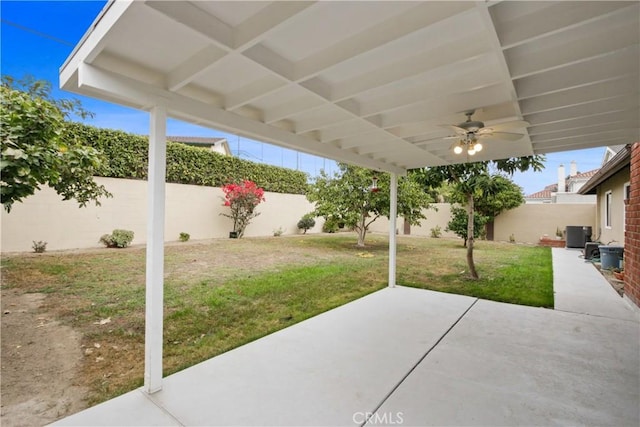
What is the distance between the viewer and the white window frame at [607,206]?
9.77 m

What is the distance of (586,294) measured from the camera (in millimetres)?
5582

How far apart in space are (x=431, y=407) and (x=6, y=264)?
333 inches

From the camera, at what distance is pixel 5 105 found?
2.69m

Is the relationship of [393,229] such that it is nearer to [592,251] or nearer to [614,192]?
[592,251]

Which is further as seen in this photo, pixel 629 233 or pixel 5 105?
pixel 629 233

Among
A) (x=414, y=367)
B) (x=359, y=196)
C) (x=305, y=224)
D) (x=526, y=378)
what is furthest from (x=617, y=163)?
(x=305, y=224)

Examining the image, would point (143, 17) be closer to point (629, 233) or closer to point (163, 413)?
point (163, 413)

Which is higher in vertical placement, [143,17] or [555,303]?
[143,17]

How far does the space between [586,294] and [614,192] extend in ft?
18.5

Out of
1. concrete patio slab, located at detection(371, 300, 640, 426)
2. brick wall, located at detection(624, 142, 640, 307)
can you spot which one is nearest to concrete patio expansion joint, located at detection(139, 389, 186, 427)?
concrete patio slab, located at detection(371, 300, 640, 426)

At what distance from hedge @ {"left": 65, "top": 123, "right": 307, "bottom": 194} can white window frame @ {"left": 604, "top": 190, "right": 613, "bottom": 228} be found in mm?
12247

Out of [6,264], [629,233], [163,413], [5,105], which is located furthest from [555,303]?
[6,264]

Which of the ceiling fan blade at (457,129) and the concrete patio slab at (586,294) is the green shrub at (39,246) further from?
the concrete patio slab at (586,294)

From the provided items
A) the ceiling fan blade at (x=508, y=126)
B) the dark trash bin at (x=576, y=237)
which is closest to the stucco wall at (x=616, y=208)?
the dark trash bin at (x=576, y=237)
